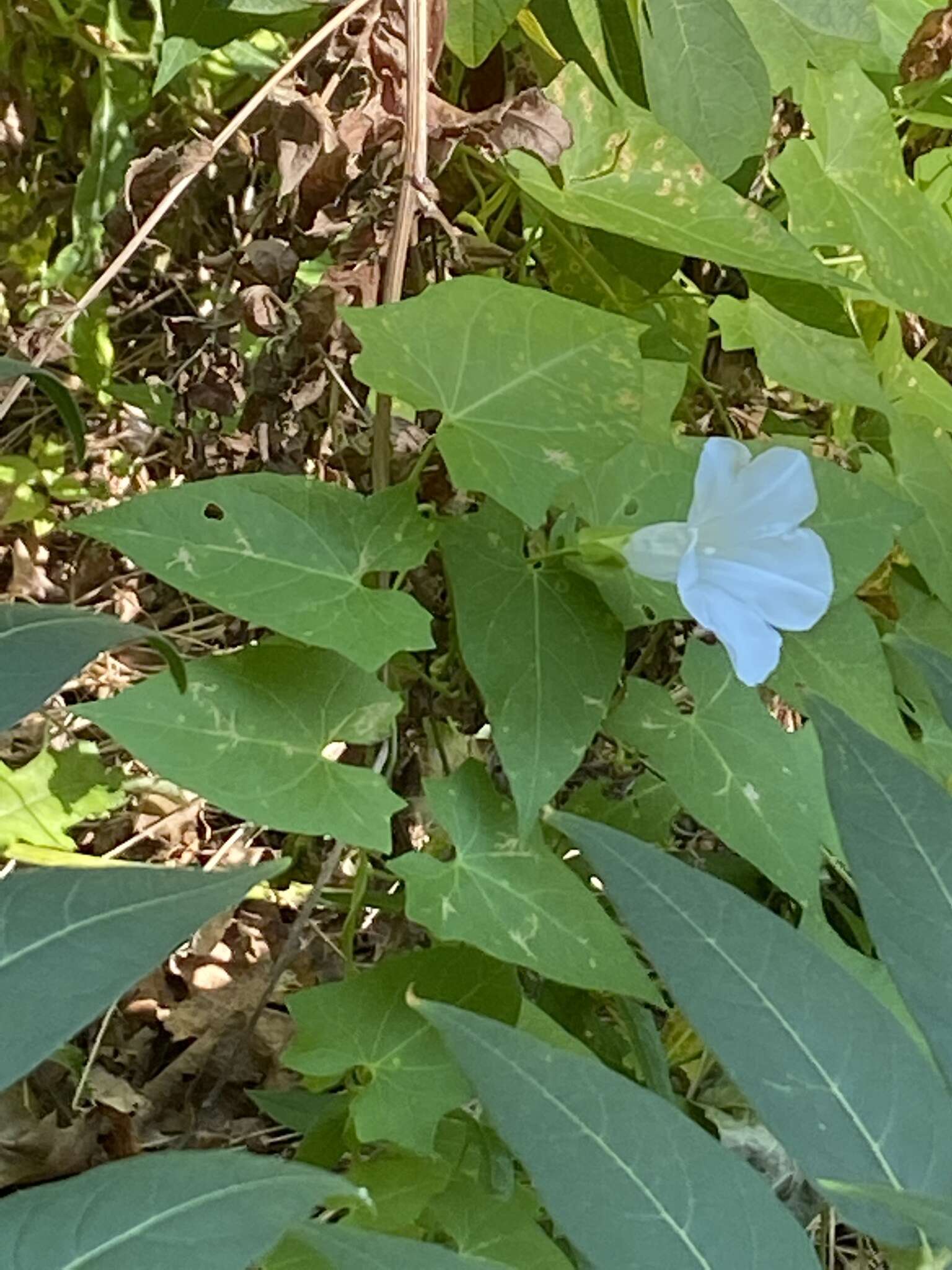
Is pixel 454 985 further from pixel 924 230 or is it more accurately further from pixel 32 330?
pixel 924 230

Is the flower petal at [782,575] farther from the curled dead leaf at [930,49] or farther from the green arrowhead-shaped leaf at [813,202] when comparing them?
the curled dead leaf at [930,49]

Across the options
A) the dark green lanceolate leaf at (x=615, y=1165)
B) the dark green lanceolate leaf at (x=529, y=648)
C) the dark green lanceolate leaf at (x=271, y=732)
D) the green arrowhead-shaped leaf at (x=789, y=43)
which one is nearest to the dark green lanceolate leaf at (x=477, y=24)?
the green arrowhead-shaped leaf at (x=789, y=43)

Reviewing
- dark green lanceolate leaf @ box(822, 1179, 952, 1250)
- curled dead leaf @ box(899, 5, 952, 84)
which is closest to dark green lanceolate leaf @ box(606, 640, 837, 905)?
→ dark green lanceolate leaf @ box(822, 1179, 952, 1250)

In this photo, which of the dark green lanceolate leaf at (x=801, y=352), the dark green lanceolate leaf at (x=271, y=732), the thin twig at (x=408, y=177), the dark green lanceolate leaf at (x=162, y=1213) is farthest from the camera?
the dark green lanceolate leaf at (x=801, y=352)

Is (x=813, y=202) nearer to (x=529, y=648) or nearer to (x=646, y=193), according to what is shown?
(x=646, y=193)

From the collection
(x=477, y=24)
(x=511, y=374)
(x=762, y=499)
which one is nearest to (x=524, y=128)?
(x=477, y=24)

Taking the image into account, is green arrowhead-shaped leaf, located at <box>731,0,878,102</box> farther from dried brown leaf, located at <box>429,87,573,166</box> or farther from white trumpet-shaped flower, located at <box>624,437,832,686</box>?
white trumpet-shaped flower, located at <box>624,437,832,686</box>
